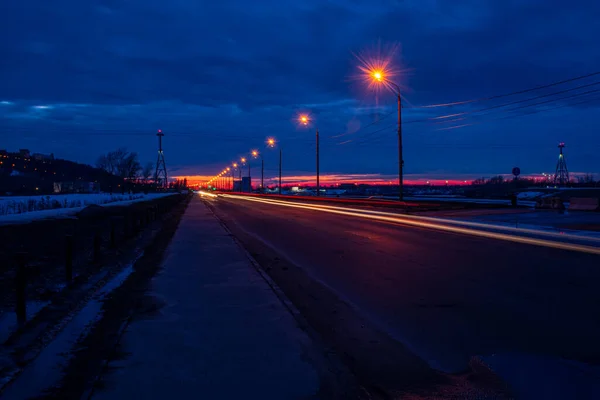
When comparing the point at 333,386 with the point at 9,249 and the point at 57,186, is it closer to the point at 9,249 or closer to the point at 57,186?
the point at 9,249

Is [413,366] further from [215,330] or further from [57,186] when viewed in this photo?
[57,186]

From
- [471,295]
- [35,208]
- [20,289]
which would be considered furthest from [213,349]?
[35,208]

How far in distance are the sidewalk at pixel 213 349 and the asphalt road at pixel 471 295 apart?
155 centimetres

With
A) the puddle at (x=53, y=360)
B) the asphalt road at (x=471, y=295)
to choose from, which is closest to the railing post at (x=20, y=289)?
the puddle at (x=53, y=360)

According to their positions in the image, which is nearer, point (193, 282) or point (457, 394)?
point (457, 394)

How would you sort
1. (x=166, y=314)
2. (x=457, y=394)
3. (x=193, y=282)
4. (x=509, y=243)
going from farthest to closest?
(x=509, y=243) → (x=193, y=282) → (x=166, y=314) → (x=457, y=394)

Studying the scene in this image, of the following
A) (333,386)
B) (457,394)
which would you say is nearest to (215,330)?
(333,386)

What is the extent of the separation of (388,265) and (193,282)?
5223mm

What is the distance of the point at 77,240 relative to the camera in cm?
2309

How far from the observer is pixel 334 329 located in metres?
7.54

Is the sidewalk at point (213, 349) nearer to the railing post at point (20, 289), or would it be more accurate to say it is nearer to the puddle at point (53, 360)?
the puddle at point (53, 360)

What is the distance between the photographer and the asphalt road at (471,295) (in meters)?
6.52

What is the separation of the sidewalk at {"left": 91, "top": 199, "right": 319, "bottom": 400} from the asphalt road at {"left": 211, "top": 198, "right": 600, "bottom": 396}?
1.55m

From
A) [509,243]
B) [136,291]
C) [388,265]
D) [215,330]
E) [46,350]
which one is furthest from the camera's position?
[509,243]
